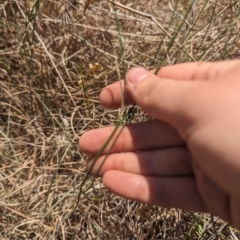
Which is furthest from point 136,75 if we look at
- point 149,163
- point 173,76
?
point 149,163

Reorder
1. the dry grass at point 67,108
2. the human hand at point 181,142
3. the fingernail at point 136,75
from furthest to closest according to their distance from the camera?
1. the dry grass at point 67,108
2. the fingernail at point 136,75
3. the human hand at point 181,142

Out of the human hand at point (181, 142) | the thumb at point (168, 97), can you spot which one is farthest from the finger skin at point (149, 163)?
the thumb at point (168, 97)

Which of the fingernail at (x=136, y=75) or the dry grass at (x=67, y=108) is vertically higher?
the fingernail at (x=136, y=75)

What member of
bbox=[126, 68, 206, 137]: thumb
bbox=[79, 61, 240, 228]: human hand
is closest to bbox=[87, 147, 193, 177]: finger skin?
bbox=[79, 61, 240, 228]: human hand

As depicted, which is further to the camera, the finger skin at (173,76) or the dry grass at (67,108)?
the dry grass at (67,108)

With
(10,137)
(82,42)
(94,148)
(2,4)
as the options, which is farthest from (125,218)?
(2,4)

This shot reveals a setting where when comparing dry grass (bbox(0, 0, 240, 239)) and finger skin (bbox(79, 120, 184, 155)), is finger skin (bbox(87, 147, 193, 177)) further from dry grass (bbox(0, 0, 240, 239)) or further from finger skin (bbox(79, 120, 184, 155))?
dry grass (bbox(0, 0, 240, 239))

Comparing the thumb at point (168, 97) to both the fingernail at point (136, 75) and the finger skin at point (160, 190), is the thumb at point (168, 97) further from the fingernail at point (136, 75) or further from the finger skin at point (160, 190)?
the finger skin at point (160, 190)
